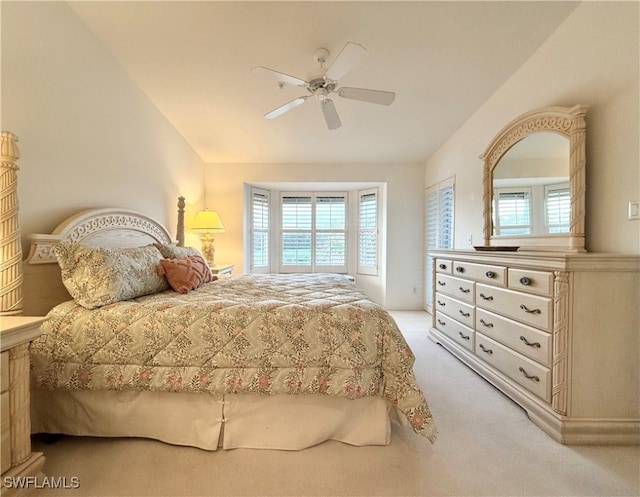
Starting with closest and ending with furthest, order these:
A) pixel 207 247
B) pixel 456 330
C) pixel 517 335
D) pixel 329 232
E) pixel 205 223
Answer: pixel 517 335
pixel 456 330
pixel 205 223
pixel 207 247
pixel 329 232

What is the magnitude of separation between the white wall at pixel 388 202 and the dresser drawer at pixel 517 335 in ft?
7.76

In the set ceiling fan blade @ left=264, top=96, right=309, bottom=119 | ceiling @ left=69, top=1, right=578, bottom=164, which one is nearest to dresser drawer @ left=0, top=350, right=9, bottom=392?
ceiling fan blade @ left=264, top=96, right=309, bottom=119

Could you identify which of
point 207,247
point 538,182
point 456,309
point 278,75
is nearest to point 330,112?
point 278,75

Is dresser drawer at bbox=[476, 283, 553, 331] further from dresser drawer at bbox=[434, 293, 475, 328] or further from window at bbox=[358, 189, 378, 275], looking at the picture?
window at bbox=[358, 189, 378, 275]

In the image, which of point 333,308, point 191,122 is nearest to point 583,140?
point 333,308

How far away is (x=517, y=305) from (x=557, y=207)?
2.62 ft

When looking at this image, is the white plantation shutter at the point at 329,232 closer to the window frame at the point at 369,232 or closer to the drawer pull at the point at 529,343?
the window frame at the point at 369,232

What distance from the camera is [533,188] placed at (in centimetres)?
227

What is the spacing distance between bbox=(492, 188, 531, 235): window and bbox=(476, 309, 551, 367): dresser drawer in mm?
812

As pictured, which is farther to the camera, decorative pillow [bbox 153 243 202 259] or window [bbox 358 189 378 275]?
window [bbox 358 189 378 275]

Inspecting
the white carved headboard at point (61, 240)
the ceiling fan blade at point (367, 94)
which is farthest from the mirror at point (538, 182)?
the white carved headboard at point (61, 240)

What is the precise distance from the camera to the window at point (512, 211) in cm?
233

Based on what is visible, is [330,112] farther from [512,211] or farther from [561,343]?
[561,343]

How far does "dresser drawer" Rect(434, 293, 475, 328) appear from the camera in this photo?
95.1 inches
